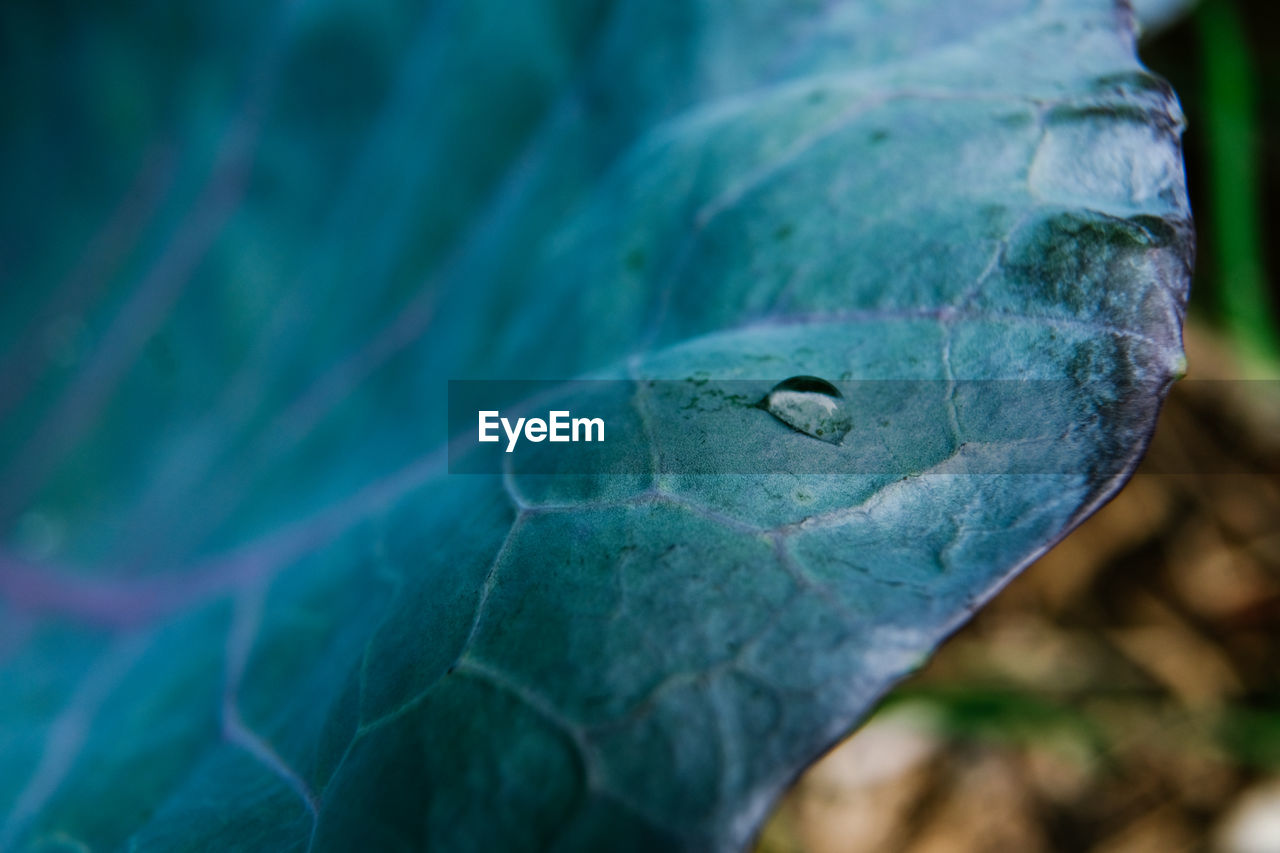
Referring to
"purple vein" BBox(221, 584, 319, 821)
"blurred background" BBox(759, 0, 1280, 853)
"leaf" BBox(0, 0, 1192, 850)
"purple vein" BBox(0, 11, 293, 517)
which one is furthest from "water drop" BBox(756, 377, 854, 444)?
"blurred background" BBox(759, 0, 1280, 853)

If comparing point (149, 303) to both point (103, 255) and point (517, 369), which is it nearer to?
point (103, 255)

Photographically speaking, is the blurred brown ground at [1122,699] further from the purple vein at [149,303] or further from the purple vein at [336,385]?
the purple vein at [149,303]

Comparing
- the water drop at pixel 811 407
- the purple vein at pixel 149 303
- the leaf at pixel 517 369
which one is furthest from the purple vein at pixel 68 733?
the water drop at pixel 811 407

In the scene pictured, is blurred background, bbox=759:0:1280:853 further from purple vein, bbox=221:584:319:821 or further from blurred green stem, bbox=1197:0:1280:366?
purple vein, bbox=221:584:319:821

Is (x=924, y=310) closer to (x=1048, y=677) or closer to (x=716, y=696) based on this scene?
(x=716, y=696)

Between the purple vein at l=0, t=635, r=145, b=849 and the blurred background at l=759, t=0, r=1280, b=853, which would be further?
the blurred background at l=759, t=0, r=1280, b=853

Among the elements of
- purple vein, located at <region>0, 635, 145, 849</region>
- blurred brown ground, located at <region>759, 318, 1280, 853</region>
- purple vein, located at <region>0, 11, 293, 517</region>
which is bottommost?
blurred brown ground, located at <region>759, 318, 1280, 853</region>
